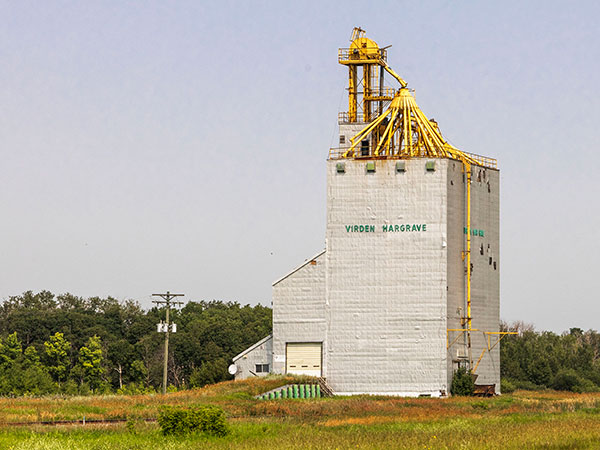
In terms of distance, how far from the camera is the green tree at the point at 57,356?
122m

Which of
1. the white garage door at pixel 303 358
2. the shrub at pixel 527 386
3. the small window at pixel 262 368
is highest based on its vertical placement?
the white garage door at pixel 303 358

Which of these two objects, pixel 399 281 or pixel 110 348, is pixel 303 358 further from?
pixel 110 348

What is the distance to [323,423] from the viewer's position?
4450cm

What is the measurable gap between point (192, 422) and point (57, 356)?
87600 mm

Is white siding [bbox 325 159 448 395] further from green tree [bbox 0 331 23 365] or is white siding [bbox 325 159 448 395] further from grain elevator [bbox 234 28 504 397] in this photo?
green tree [bbox 0 331 23 365]

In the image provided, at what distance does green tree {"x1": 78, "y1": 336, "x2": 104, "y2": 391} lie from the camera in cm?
12112

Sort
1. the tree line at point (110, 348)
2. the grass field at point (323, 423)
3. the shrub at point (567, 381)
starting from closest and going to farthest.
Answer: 1. the grass field at point (323, 423)
2. the shrub at point (567, 381)
3. the tree line at point (110, 348)

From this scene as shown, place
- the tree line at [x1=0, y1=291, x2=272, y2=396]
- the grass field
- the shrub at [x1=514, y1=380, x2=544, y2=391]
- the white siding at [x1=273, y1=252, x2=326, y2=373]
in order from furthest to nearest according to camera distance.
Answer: the tree line at [x1=0, y1=291, x2=272, y2=396] < the shrub at [x1=514, y1=380, x2=544, y2=391] < the white siding at [x1=273, y1=252, x2=326, y2=373] < the grass field

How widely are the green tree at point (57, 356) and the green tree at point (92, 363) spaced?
219 cm

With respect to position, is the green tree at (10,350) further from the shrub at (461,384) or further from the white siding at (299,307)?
the shrub at (461,384)

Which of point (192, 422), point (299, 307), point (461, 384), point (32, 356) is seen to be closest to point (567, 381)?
point (461, 384)

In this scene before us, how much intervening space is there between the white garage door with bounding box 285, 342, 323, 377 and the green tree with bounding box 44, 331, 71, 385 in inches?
2199

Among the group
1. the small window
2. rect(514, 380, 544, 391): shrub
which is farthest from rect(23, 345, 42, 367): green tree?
A: rect(514, 380, 544, 391): shrub

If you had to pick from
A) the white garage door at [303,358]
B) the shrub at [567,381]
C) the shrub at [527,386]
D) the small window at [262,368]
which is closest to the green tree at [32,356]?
the small window at [262,368]
